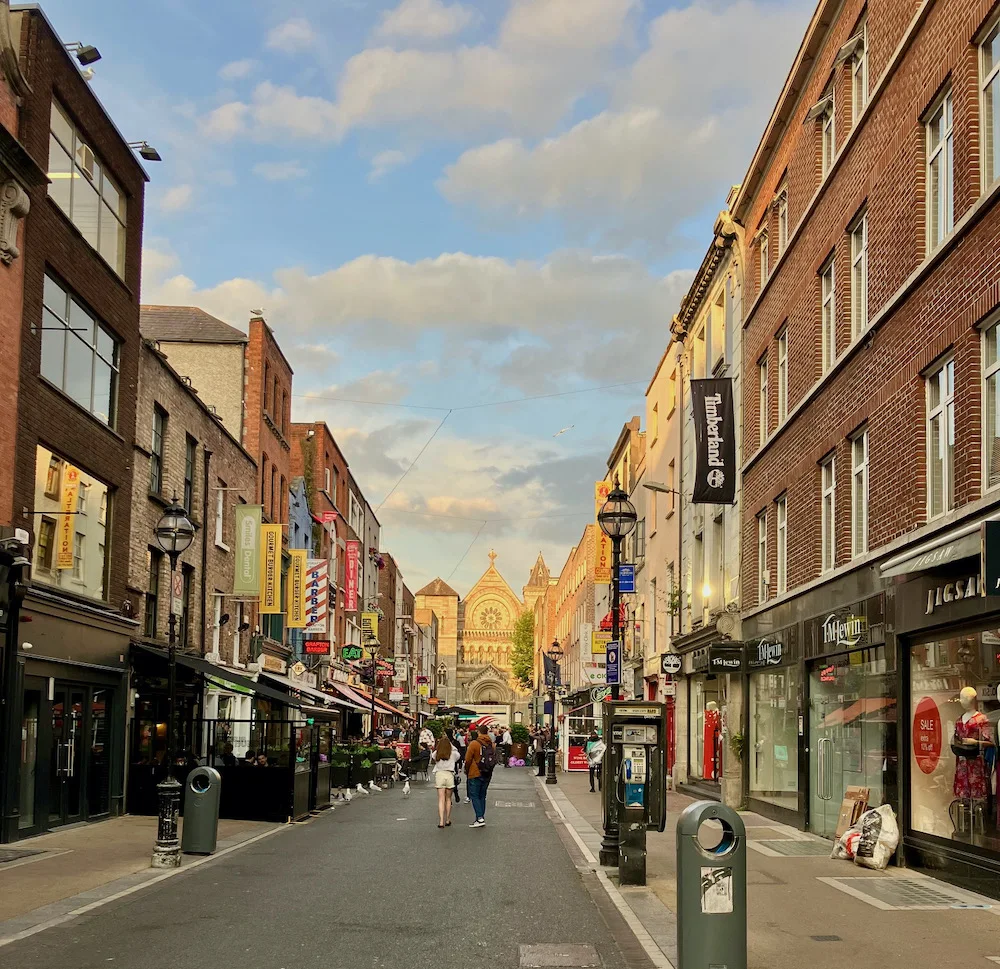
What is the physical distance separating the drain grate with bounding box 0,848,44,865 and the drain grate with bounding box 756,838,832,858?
990 cm

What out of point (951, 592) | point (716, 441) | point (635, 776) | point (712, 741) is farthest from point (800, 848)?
point (712, 741)

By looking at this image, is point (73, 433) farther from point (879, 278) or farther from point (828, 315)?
point (879, 278)

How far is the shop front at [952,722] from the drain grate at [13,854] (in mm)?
10915

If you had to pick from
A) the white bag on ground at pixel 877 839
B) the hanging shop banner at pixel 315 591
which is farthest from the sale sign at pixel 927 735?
the hanging shop banner at pixel 315 591

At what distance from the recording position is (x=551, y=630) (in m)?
109

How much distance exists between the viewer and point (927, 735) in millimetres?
15055

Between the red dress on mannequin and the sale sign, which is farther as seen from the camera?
the red dress on mannequin

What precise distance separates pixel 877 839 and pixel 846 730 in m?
3.12

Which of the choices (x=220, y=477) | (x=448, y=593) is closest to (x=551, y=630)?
(x=448, y=593)

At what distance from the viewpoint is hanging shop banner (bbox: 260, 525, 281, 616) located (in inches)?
1400

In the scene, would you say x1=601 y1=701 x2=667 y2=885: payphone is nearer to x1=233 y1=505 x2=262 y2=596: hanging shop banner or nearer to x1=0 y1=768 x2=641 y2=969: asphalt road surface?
x1=0 y1=768 x2=641 y2=969: asphalt road surface

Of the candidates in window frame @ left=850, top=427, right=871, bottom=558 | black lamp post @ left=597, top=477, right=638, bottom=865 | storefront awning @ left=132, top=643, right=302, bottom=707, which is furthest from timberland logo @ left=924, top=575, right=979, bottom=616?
storefront awning @ left=132, top=643, right=302, bottom=707

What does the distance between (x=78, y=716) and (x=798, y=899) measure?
42.7 ft

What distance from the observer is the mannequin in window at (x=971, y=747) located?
44.2ft
